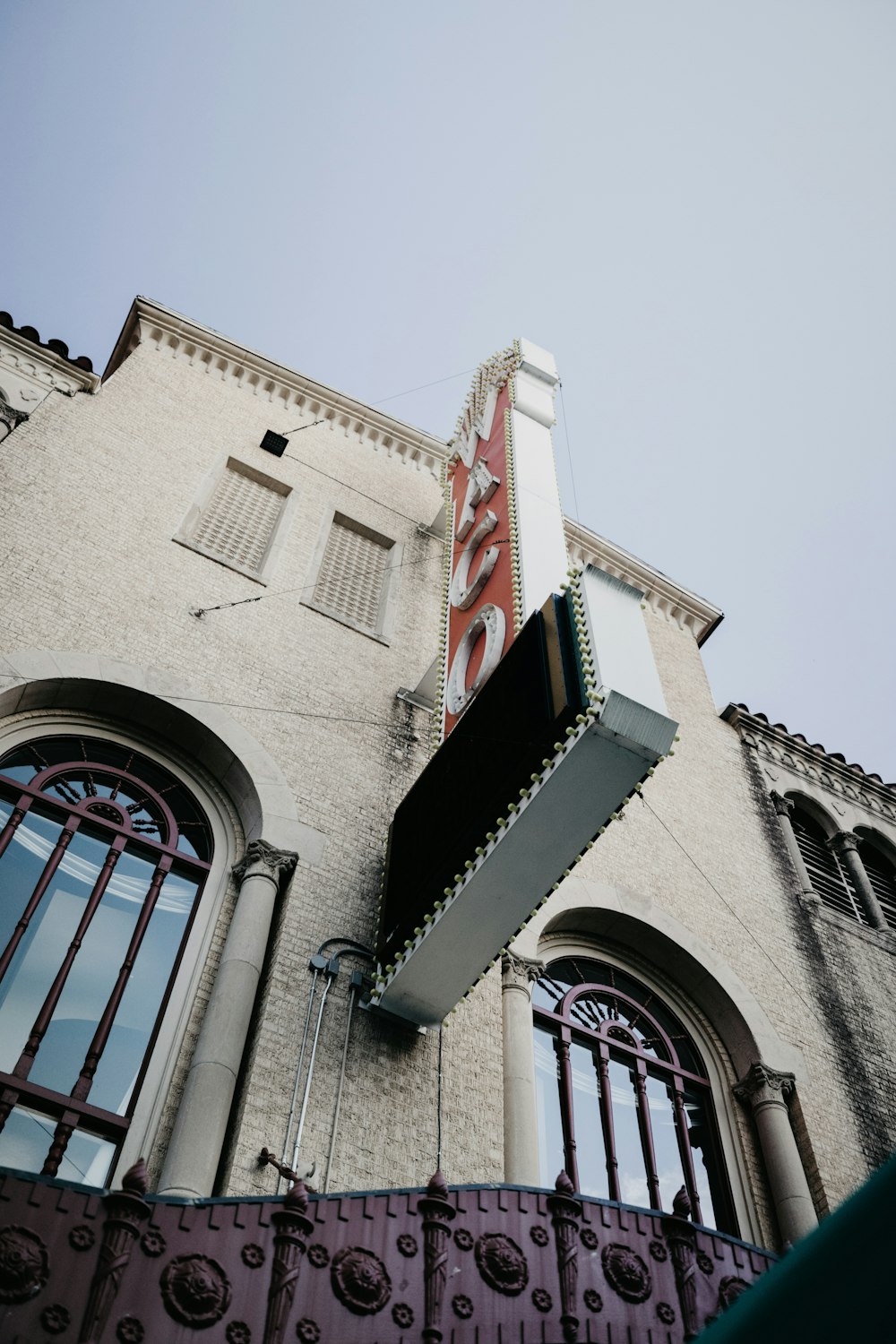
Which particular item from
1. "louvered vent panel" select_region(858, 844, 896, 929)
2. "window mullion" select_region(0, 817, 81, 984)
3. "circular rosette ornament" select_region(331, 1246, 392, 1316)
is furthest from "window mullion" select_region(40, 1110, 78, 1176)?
"louvered vent panel" select_region(858, 844, 896, 929)

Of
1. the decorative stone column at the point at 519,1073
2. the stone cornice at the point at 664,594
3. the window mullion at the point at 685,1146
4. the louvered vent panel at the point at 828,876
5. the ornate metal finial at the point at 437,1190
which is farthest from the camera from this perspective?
the stone cornice at the point at 664,594

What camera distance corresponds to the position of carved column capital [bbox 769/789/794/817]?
16.4 meters

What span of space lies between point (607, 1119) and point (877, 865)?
8611 millimetres

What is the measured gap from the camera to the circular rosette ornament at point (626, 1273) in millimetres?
6186

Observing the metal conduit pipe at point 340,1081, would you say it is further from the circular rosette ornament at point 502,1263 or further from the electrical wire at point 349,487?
the electrical wire at point 349,487

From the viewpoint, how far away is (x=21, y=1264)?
491cm

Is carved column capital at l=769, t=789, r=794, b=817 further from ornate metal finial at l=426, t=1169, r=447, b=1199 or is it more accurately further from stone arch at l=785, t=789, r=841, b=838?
ornate metal finial at l=426, t=1169, r=447, b=1199

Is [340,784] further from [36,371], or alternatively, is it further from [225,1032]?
Answer: [36,371]

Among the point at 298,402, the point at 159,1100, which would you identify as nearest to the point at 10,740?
the point at 159,1100

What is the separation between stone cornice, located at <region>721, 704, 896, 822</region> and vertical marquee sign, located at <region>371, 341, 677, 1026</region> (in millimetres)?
7360

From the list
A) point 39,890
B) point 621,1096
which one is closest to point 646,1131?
point 621,1096

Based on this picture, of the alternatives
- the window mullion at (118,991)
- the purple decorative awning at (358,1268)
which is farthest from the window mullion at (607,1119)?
the window mullion at (118,991)

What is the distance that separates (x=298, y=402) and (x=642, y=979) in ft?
35.3

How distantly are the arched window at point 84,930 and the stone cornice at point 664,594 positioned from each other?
10937 mm
